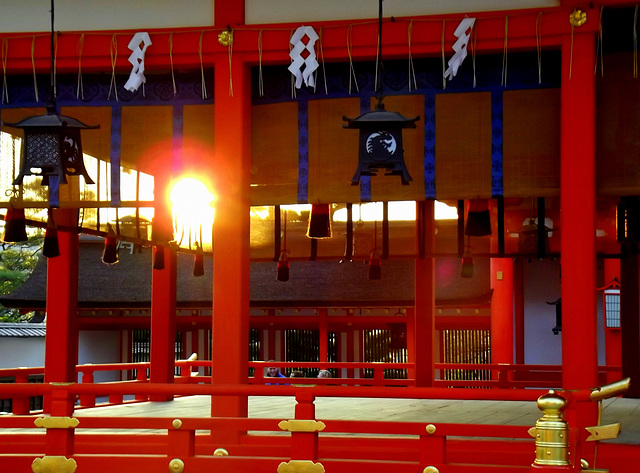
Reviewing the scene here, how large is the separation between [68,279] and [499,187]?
6676 mm

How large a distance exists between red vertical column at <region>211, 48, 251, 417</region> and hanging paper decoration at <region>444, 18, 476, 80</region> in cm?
217

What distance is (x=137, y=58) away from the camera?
9766 mm

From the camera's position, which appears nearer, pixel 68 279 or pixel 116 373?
pixel 68 279

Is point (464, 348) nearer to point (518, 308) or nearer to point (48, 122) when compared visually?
point (518, 308)

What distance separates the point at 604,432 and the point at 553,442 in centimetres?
152

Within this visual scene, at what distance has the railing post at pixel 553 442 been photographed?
5809 millimetres

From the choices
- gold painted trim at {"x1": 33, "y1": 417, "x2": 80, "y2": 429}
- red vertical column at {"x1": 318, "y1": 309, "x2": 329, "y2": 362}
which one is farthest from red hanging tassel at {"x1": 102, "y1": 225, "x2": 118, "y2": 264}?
red vertical column at {"x1": 318, "y1": 309, "x2": 329, "y2": 362}

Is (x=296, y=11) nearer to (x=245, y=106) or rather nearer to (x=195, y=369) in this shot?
(x=245, y=106)

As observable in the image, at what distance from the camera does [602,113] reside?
9.61 m

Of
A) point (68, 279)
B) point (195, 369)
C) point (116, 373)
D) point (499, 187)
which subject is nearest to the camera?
point (499, 187)

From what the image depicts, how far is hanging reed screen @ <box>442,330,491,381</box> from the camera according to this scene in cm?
2339

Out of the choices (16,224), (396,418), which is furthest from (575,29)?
(16,224)

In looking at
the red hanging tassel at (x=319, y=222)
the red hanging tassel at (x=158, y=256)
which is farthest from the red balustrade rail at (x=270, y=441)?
the red hanging tassel at (x=158, y=256)

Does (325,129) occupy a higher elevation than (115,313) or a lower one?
higher
